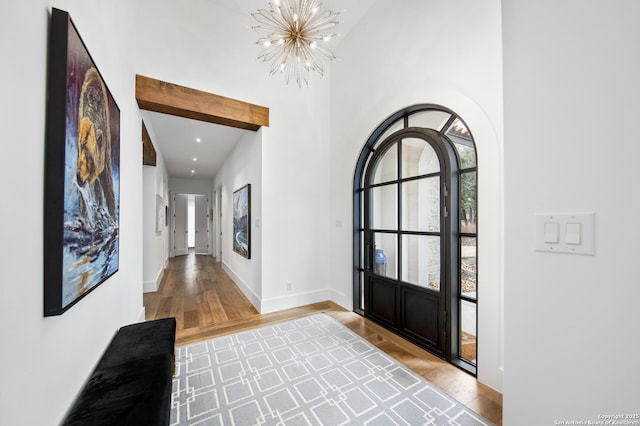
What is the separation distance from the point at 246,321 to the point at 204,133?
128 inches

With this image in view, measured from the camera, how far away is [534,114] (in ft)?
3.08

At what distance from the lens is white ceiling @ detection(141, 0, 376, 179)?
304 cm

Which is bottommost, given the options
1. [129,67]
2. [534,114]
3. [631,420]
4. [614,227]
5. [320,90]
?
[631,420]

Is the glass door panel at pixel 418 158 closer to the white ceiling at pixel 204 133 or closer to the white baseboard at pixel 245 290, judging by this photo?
the white ceiling at pixel 204 133

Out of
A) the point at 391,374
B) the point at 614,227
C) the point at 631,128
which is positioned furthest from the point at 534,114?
the point at 391,374

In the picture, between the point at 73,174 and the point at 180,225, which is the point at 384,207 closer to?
the point at 73,174

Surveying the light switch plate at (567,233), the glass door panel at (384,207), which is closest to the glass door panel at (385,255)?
the glass door panel at (384,207)

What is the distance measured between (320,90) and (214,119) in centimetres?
162

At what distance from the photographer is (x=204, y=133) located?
437 cm

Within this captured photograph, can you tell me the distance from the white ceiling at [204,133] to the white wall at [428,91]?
199 mm

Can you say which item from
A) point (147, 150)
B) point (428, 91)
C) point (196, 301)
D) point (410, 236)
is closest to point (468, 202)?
point (410, 236)

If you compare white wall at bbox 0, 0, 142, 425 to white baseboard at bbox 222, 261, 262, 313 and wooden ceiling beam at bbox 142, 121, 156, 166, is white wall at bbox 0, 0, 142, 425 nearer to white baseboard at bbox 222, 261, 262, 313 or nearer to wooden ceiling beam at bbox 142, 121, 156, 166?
white baseboard at bbox 222, 261, 262, 313

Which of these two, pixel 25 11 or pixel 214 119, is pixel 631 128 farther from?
pixel 214 119

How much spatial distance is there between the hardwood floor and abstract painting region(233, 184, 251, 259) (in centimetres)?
78
